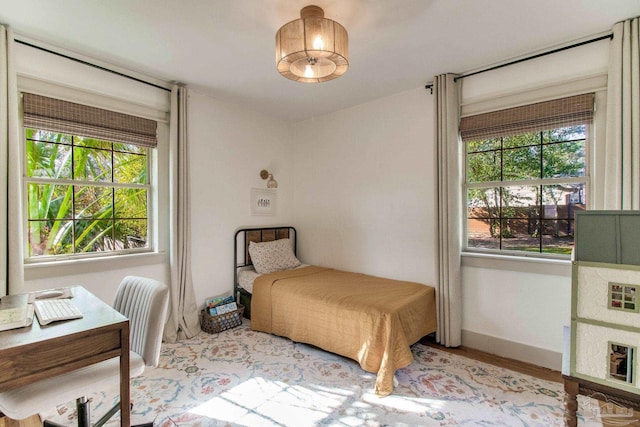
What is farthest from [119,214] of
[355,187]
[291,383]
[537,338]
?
[537,338]

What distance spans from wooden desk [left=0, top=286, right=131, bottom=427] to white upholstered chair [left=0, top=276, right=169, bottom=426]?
0.18 metres

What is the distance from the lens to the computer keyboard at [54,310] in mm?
1333

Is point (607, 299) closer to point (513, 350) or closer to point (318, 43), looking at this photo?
point (318, 43)

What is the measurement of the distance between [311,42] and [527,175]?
7.06 ft

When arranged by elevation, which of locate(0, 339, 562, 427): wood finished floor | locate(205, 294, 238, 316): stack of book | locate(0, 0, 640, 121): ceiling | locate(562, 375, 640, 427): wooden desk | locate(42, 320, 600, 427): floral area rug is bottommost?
locate(42, 320, 600, 427): floral area rug

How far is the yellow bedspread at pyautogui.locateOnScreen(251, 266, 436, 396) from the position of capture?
2328 millimetres

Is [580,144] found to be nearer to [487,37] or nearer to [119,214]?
[487,37]

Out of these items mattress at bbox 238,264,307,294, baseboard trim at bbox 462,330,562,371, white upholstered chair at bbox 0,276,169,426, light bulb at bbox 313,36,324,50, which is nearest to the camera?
white upholstered chair at bbox 0,276,169,426

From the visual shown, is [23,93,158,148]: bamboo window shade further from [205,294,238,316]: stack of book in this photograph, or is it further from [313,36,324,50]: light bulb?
[313,36,324,50]: light bulb

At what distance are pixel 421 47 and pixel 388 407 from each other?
2.56 m

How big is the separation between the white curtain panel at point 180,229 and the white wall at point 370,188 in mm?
1584

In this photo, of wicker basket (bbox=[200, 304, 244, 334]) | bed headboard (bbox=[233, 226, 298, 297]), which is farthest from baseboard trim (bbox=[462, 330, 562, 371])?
bed headboard (bbox=[233, 226, 298, 297])

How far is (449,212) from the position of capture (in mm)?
2867

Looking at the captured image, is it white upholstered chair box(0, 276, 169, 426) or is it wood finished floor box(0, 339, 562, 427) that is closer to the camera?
white upholstered chair box(0, 276, 169, 426)
